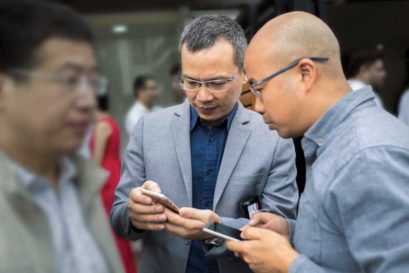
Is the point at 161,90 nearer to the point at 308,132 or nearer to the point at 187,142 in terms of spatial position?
the point at 187,142

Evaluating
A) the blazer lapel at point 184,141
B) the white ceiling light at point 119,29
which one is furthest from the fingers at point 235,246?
the white ceiling light at point 119,29

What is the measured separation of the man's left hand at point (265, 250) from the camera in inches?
54.6

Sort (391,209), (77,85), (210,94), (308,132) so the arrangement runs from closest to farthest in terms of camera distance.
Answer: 1. (77,85)
2. (391,209)
3. (308,132)
4. (210,94)

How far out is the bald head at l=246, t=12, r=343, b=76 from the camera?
4.71 feet

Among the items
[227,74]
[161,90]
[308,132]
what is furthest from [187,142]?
[161,90]

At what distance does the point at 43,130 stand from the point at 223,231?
2.81ft

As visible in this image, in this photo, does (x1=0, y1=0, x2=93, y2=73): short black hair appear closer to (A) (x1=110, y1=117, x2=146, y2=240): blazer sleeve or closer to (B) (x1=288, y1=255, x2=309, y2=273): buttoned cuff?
(B) (x1=288, y1=255, x2=309, y2=273): buttoned cuff

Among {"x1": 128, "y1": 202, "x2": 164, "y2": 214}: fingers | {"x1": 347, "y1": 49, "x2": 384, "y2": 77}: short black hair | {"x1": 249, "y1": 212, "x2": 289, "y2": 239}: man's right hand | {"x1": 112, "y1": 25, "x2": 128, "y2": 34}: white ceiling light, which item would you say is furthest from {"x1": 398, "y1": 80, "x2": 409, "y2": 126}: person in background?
{"x1": 112, "y1": 25, "x2": 128, "y2": 34}: white ceiling light

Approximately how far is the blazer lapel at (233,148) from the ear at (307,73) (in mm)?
455

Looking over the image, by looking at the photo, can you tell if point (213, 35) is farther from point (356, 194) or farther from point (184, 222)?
point (356, 194)

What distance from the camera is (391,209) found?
119cm

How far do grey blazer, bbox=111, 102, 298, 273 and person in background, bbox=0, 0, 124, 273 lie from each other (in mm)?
916

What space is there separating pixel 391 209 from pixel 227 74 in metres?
0.83

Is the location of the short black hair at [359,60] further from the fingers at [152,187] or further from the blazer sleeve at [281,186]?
the fingers at [152,187]
